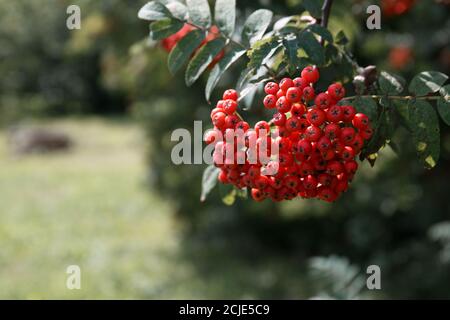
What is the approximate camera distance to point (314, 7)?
160 centimetres

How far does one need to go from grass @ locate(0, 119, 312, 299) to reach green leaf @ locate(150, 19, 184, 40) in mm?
1858

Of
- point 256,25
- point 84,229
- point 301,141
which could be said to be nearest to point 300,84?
point 301,141

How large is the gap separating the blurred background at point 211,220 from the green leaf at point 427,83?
814 mm

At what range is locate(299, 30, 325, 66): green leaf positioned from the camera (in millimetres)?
1465

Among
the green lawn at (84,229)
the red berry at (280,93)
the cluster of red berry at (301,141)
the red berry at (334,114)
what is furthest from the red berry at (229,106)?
the green lawn at (84,229)

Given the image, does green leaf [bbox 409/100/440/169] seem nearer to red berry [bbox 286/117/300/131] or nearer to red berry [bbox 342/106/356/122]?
red berry [bbox 342/106/356/122]

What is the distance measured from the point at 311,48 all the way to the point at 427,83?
0.30m

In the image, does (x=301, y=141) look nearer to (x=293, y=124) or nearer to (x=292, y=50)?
(x=293, y=124)

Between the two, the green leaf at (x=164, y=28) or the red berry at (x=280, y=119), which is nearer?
the red berry at (x=280, y=119)

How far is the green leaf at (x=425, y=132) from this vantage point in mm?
1396

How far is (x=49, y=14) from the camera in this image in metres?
15.2

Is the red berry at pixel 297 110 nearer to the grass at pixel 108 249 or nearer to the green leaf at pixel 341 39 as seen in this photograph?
the green leaf at pixel 341 39

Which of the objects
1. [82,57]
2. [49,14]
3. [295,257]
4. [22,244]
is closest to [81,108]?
[82,57]
